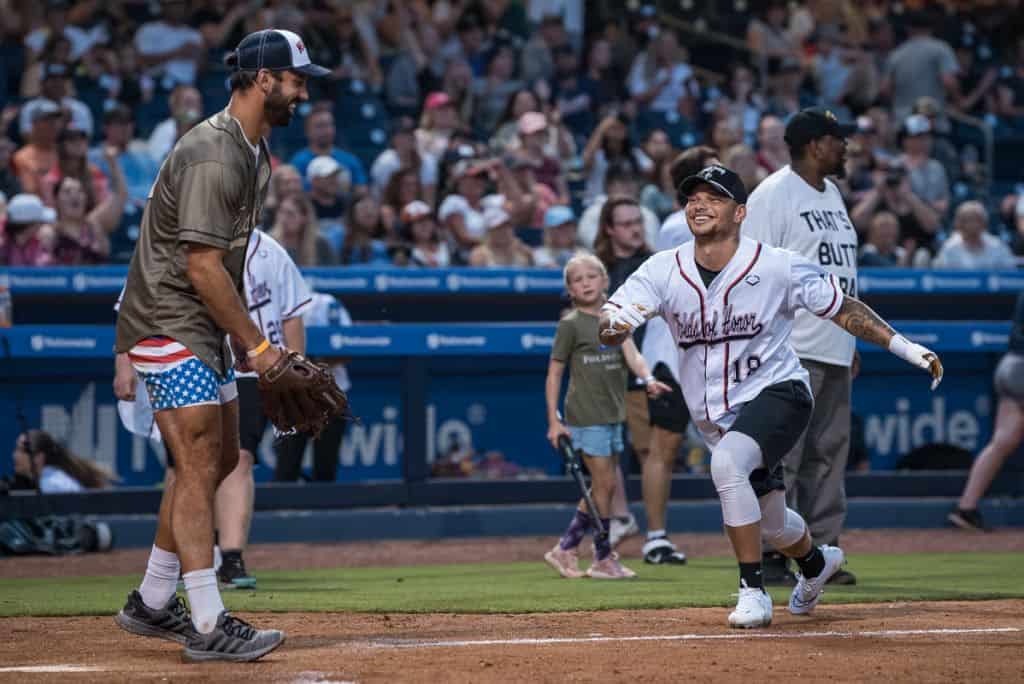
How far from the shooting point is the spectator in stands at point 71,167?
12250 millimetres

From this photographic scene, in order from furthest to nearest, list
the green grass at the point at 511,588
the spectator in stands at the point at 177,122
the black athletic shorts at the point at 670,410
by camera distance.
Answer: the spectator in stands at the point at 177,122 < the black athletic shorts at the point at 670,410 < the green grass at the point at 511,588

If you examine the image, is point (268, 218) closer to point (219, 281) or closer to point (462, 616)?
point (462, 616)

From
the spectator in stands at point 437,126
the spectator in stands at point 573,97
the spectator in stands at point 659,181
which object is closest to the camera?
the spectator in stands at point 659,181

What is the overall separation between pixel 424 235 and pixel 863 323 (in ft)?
22.1

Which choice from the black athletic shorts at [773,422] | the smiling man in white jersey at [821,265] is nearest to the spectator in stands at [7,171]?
the smiling man in white jersey at [821,265]

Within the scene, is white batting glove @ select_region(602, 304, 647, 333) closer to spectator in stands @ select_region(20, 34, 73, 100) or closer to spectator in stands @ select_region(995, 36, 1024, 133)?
spectator in stands @ select_region(20, 34, 73, 100)

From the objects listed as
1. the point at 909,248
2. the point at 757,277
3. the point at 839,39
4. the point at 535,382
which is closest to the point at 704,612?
the point at 757,277

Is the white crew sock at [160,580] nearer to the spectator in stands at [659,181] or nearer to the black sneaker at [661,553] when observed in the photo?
the black sneaker at [661,553]

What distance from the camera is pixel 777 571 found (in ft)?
26.2

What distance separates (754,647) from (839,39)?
15165 mm

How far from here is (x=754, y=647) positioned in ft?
18.5

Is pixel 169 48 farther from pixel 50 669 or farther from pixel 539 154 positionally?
pixel 50 669

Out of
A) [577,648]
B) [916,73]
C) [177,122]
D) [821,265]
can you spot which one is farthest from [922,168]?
[577,648]

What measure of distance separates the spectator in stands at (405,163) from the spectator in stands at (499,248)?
133cm
